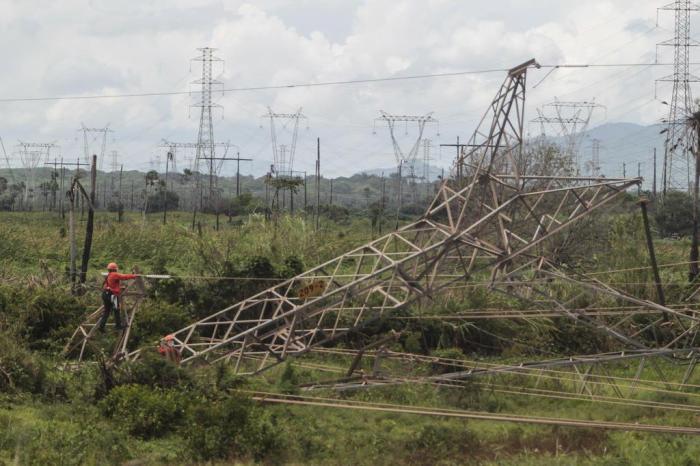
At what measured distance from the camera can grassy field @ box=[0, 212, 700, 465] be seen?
1561cm

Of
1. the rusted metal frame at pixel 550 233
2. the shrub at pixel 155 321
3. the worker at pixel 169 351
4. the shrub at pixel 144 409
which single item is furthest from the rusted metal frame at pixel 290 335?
the shrub at pixel 155 321

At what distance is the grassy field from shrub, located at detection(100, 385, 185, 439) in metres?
0.03

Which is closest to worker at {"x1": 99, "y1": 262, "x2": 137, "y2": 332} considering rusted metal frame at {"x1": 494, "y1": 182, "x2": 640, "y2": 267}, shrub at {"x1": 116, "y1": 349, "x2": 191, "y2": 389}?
shrub at {"x1": 116, "y1": 349, "x2": 191, "y2": 389}

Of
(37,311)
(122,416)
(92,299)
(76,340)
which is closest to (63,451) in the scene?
(122,416)

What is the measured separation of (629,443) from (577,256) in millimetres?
20616

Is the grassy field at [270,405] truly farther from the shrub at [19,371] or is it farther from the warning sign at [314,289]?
the warning sign at [314,289]

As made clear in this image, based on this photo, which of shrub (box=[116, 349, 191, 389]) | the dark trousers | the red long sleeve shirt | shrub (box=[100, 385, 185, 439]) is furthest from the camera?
the dark trousers

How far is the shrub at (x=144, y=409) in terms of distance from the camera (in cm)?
1647

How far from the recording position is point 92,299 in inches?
1067

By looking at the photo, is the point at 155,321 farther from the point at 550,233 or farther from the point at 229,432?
the point at 550,233

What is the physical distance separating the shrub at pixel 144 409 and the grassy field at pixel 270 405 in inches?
1.0

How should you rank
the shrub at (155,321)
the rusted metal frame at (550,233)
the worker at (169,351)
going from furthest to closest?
1. the shrub at (155,321)
2. the worker at (169,351)
3. the rusted metal frame at (550,233)

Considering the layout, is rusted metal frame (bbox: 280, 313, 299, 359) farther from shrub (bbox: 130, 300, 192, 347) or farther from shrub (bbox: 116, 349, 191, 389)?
shrub (bbox: 130, 300, 192, 347)

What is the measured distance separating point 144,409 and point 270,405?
2.88m
